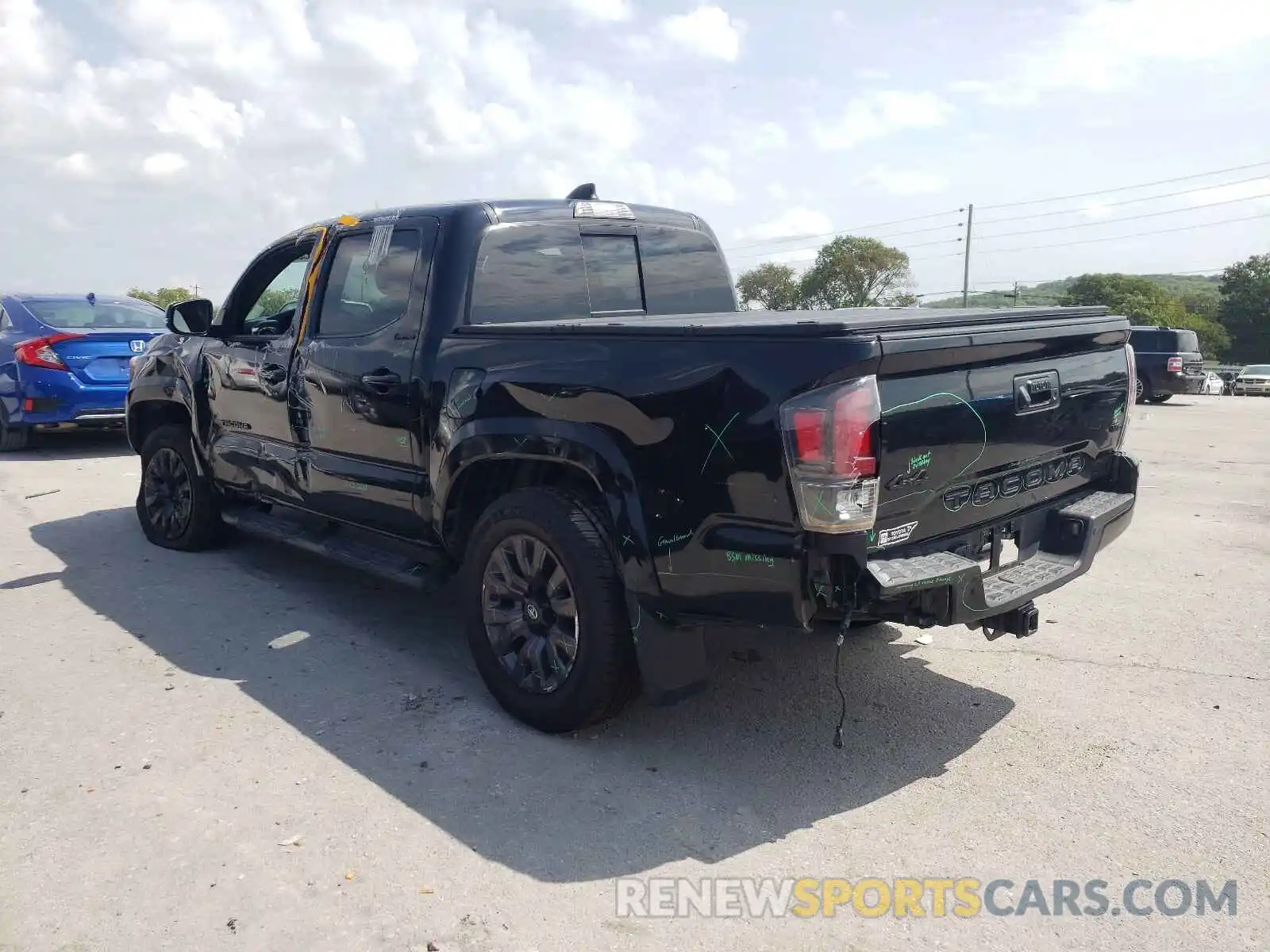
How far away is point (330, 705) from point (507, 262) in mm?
2009

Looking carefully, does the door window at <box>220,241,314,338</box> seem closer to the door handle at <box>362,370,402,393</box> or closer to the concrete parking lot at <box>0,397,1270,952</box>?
the door handle at <box>362,370,402,393</box>

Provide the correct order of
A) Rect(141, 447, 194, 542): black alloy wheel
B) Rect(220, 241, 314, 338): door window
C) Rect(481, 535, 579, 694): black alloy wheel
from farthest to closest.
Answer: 1. Rect(141, 447, 194, 542): black alloy wheel
2. Rect(220, 241, 314, 338): door window
3. Rect(481, 535, 579, 694): black alloy wheel

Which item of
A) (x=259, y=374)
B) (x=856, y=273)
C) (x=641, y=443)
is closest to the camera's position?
(x=641, y=443)

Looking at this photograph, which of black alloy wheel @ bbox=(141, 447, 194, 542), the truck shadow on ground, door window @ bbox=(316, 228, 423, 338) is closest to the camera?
the truck shadow on ground

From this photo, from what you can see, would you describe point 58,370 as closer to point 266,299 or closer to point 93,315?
point 93,315

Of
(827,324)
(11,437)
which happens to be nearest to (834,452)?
(827,324)

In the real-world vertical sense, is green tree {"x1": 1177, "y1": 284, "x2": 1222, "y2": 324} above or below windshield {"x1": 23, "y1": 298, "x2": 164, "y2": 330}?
below

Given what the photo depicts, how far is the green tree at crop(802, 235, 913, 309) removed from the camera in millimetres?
60812

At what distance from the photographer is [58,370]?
10070mm

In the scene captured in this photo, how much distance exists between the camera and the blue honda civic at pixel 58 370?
1007 centimetres

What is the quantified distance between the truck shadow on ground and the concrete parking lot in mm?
15

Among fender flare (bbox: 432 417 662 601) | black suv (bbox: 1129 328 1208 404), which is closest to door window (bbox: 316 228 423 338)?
fender flare (bbox: 432 417 662 601)

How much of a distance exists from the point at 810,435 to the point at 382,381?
7.29 ft

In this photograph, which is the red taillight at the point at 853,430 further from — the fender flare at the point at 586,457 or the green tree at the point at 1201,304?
the green tree at the point at 1201,304
